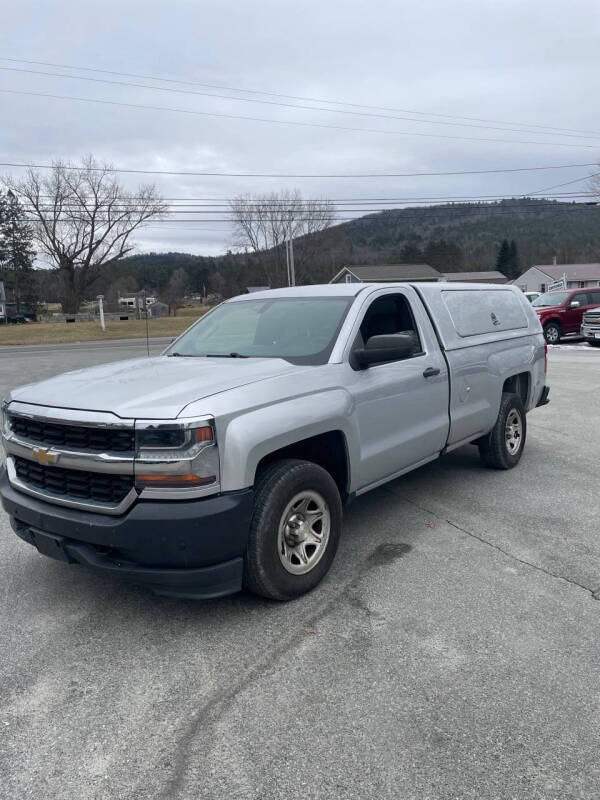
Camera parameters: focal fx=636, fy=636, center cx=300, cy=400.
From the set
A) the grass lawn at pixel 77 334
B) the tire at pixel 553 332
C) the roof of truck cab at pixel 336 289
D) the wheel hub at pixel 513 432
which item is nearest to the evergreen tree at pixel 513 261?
the grass lawn at pixel 77 334

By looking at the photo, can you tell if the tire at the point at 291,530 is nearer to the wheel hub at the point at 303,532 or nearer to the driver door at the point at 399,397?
the wheel hub at the point at 303,532

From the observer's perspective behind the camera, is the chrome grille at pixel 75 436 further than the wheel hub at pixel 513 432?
No

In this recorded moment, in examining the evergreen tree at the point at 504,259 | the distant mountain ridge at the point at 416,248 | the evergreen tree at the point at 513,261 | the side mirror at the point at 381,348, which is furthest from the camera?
the evergreen tree at the point at 504,259

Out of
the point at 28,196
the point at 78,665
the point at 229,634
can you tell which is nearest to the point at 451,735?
the point at 229,634

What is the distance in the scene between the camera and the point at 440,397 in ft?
16.7

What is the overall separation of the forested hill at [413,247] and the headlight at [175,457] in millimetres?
Result: 51855

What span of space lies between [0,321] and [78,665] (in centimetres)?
7743

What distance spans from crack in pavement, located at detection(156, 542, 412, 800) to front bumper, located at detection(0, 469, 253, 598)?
16.2 inches

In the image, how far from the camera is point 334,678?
2.98m

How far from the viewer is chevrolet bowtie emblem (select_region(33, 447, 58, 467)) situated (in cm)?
342

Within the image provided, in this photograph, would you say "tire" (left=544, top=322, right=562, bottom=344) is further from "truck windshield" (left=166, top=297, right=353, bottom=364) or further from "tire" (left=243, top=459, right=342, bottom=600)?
"tire" (left=243, top=459, right=342, bottom=600)

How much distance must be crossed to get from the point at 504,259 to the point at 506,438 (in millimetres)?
115061

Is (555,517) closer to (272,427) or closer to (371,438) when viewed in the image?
(371,438)

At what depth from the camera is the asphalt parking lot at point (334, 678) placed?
2379 millimetres
